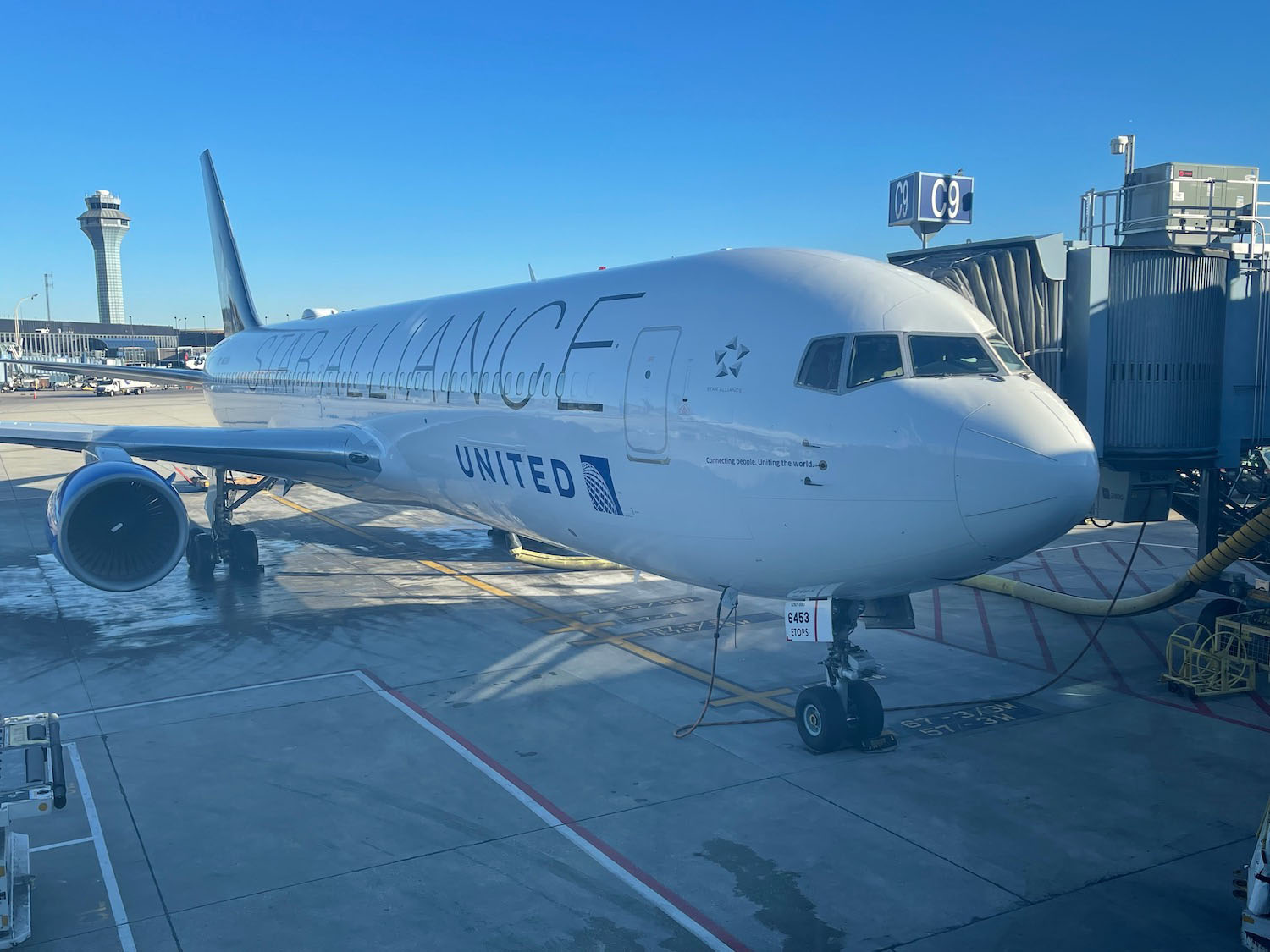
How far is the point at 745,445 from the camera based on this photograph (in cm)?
876

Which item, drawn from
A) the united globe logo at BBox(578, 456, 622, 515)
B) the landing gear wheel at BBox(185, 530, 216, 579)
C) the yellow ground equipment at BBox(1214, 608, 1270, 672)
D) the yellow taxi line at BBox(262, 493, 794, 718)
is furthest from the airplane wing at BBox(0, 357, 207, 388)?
the yellow ground equipment at BBox(1214, 608, 1270, 672)

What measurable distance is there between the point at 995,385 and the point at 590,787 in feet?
16.7

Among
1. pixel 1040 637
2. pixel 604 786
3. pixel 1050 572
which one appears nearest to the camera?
pixel 604 786

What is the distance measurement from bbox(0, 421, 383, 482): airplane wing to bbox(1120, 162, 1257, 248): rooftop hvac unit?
12.3m

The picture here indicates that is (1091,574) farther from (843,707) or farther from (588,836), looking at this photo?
(588,836)

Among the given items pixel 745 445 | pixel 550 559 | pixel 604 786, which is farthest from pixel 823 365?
pixel 550 559

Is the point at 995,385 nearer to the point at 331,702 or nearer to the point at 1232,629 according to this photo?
the point at 1232,629

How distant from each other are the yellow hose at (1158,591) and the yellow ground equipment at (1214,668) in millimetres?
643

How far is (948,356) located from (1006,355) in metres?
0.65

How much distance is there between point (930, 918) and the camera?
23.2ft

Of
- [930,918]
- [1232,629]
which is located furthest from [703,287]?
[1232,629]

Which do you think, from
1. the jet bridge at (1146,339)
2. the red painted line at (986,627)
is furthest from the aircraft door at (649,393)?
the red painted line at (986,627)

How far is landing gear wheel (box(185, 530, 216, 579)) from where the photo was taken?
18.6 meters

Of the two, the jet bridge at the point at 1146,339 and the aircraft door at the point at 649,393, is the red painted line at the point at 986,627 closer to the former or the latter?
the jet bridge at the point at 1146,339
